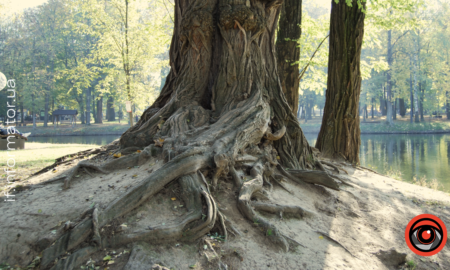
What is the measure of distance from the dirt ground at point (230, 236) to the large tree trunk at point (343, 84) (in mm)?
3453

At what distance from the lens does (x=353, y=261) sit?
3.47 m

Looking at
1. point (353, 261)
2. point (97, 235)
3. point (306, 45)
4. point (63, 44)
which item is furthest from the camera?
point (63, 44)

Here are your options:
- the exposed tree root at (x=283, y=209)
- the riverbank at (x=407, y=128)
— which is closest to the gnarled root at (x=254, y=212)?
the exposed tree root at (x=283, y=209)

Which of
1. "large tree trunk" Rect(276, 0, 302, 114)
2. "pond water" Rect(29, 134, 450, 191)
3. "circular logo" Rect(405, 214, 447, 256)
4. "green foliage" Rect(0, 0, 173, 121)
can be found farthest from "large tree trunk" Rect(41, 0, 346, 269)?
"green foliage" Rect(0, 0, 173, 121)

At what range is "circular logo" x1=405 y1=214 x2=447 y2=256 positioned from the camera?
13.4 feet

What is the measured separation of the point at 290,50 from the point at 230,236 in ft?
27.3

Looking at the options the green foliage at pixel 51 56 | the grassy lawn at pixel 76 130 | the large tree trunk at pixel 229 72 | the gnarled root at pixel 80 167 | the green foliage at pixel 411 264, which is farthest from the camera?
the grassy lawn at pixel 76 130

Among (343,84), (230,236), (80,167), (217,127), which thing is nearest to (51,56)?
(80,167)

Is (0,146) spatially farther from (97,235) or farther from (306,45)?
(306,45)

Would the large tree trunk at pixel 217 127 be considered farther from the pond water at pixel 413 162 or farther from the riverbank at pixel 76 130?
the riverbank at pixel 76 130

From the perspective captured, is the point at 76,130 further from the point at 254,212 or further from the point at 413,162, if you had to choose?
the point at 254,212

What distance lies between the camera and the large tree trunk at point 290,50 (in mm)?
10195

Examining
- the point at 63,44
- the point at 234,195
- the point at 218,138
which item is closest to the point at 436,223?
the point at 234,195

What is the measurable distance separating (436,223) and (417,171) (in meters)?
10.5
